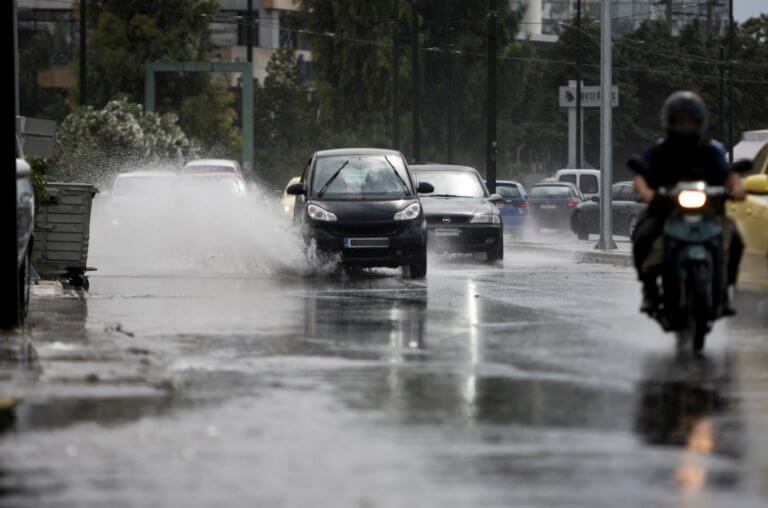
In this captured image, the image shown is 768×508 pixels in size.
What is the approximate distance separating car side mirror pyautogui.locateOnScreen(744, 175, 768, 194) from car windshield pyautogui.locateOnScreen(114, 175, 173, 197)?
878 inches

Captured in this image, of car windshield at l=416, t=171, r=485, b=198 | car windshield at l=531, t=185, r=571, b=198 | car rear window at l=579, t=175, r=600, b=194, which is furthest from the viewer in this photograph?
car rear window at l=579, t=175, r=600, b=194

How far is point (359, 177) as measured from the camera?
87.7ft

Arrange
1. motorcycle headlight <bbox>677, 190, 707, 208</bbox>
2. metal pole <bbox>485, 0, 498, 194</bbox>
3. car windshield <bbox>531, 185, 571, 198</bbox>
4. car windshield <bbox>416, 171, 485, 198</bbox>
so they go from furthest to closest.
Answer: car windshield <bbox>531, 185, 571, 198</bbox> → metal pole <bbox>485, 0, 498, 194</bbox> → car windshield <bbox>416, 171, 485, 198</bbox> → motorcycle headlight <bbox>677, 190, 707, 208</bbox>

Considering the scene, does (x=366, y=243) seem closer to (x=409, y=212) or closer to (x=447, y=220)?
(x=409, y=212)

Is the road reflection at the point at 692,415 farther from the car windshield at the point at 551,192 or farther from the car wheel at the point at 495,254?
the car windshield at the point at 551,192

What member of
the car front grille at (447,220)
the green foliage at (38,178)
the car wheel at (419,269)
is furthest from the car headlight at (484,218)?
the green foliage at (38,178)

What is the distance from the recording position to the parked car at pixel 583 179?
61938 mm

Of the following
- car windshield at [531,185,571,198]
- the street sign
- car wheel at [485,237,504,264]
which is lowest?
car wheel at [485,237,504,264]

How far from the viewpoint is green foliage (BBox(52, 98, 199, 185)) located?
6153 cm

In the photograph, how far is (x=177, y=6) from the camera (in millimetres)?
77312

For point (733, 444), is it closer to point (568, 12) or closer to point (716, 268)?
point (716, 268)

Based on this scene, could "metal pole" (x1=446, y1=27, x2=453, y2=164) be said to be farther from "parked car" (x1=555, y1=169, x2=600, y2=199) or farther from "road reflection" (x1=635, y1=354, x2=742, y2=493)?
"road reflection" (x1=635, y1=354, x2=742, y2=493)

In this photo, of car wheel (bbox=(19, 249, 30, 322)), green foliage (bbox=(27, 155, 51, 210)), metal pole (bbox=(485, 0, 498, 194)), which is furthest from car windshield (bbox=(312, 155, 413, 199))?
metal pole (bbox=(485, 0, 498, 194))

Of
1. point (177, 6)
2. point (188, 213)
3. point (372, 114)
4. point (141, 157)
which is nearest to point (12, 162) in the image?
point (188, 213)
